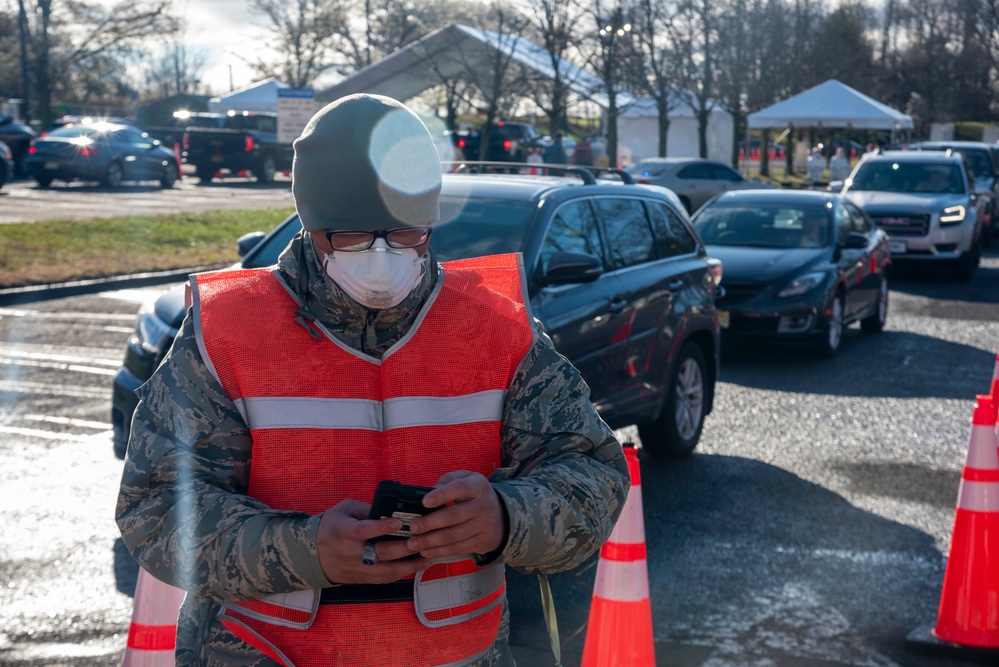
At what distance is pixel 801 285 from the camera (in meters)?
11.8

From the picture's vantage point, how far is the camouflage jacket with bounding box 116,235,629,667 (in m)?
1.88

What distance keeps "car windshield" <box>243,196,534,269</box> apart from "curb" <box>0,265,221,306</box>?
6.38 metres

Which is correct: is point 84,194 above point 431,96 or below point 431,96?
below

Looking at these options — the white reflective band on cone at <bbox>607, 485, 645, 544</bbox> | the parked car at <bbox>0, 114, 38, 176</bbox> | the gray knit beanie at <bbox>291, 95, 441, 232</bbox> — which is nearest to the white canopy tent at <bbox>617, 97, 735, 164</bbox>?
the parked car at <bbox>0, 114, 38, 176</bbox>

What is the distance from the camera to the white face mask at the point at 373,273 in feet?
6.70

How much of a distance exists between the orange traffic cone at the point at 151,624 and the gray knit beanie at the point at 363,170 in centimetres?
154

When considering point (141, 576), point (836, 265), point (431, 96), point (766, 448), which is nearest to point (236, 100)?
point (431, 96)

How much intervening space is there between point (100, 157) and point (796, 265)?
2292cm

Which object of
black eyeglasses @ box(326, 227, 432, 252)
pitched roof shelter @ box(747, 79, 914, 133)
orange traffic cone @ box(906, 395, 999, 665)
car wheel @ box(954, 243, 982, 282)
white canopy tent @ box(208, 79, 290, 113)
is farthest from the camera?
white canopy tent @ box(208, 79, 290, 113)

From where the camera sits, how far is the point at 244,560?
187cm

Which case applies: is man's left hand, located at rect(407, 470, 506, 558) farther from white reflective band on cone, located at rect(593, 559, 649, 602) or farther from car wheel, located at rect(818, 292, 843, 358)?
car wheel, located at rect(818, 292, 843, 358)

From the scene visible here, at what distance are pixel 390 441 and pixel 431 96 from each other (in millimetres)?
35991

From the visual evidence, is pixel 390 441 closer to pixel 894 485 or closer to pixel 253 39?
pixel 894 485

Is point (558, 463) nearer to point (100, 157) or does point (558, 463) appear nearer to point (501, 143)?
point (100, 157)
